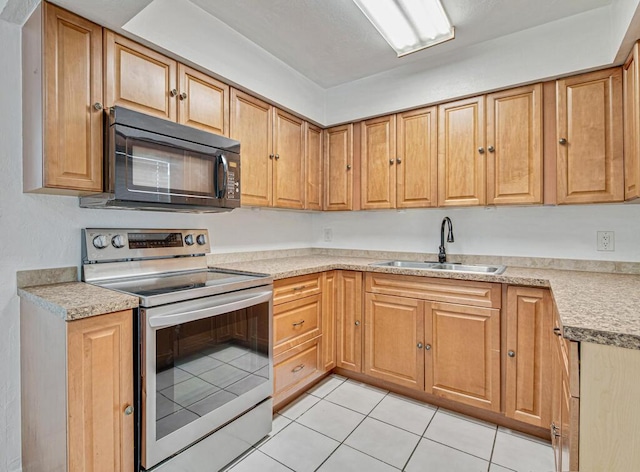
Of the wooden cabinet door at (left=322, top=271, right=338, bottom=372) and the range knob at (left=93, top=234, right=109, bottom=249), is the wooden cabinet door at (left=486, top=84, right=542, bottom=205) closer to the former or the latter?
the wooden cabinet door at (left=322, top=271, right=338, bottom=372)

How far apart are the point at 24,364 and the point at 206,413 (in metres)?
0.83

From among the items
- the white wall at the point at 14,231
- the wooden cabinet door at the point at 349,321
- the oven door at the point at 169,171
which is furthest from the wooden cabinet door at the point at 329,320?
the white wall at the point at 14,231

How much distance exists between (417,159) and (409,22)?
91 cm

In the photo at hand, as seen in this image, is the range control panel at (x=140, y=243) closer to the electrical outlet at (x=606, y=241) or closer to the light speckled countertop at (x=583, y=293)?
the light speckled countertop at (x=583, y=293)

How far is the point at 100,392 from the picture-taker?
3.90ft

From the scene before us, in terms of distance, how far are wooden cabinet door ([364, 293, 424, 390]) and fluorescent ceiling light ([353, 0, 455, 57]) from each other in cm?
164

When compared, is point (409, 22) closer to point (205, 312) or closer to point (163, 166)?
point (163, 166)

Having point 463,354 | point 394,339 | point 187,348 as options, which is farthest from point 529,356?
point 187,348

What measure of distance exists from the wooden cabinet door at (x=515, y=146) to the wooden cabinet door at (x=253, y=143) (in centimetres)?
152

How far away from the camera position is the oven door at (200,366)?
1298 millimetres

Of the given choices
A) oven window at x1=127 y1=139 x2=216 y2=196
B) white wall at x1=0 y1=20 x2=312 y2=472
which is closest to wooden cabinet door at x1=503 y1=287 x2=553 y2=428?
oven window at x1=127 y1=139 x2=216 y2=196

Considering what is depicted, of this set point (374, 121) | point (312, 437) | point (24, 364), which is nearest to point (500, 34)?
point (374, 121)

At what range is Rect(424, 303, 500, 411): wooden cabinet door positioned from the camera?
1.93 meters

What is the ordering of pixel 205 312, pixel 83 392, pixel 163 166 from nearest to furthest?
1. pixel 83 392
2. pixel 205 312
3. pixel 163 166
